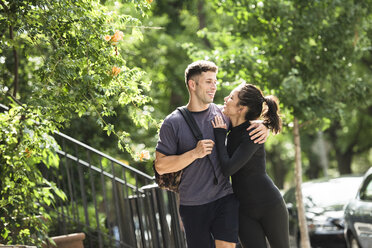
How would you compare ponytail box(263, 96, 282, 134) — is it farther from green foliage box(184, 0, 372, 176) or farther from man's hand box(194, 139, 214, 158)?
green foliage box(184, 0, 372, 176)

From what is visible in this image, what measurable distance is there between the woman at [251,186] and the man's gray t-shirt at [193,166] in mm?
104

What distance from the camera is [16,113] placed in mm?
5012

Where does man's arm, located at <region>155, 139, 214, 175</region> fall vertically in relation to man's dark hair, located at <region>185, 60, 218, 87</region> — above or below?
below

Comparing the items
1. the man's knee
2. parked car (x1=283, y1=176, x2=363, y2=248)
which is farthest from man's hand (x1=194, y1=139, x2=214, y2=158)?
parked car (x1=283, y1=176, x2=363, y2=248)

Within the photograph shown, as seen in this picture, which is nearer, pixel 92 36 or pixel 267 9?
pixel 92 36

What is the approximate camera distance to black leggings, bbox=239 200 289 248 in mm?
4590

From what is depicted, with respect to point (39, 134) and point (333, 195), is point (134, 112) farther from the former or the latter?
point (333, 195)

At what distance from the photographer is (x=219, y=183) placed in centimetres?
461

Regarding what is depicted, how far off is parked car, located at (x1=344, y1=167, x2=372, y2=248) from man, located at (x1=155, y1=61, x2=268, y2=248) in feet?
Answer: 15.3

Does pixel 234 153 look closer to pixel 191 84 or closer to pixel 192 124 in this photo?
pixel 192 124

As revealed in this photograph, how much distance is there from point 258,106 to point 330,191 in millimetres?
8068

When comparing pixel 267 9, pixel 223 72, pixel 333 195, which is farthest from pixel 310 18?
pixel 333 195

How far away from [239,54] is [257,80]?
20.1 inches

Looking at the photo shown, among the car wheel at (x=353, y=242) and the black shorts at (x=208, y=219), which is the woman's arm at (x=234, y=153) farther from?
the car wheel at (x=353, y=242)
